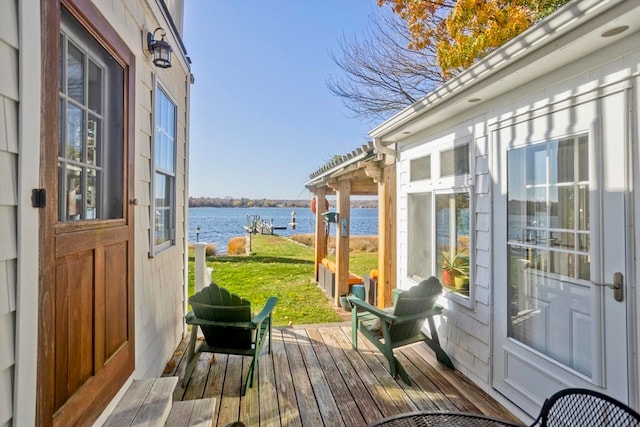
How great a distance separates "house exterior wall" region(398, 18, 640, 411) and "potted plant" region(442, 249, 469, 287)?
167 millimetres

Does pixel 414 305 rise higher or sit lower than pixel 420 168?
lower

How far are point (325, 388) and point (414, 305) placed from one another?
1029 millimetres

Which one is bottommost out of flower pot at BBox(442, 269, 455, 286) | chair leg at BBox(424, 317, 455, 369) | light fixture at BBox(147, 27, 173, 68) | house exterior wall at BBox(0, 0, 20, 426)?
chair leg at BBox(424, 317, 455, 369)

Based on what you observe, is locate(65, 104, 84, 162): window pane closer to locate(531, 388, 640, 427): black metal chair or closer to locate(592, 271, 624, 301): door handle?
locate(531, 388, 640, 427): black metal chair

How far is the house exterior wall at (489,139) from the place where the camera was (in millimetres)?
1790

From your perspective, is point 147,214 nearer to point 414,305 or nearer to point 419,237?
point 414,305

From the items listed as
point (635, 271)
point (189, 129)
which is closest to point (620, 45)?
point (635, 271)

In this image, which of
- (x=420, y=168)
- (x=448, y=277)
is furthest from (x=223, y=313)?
(x=420, y=168)

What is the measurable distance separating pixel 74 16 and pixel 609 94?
8.97 feet

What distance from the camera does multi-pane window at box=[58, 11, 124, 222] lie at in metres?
1.60

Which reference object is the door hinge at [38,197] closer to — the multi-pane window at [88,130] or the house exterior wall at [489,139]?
the multi-pane window at [88,130]

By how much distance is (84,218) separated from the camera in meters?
1.78

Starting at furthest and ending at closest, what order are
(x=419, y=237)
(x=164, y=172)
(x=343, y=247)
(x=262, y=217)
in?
1. (x=262, y=217)
2. (x=343, y=247)
3. (x=419, y=237)
4. (x=164, y=172)

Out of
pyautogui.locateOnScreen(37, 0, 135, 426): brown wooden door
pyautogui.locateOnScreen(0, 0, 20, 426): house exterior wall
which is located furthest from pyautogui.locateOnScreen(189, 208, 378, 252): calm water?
pyautogui.locateOnScreen(0, 0, 20, 426): house exterior wall
